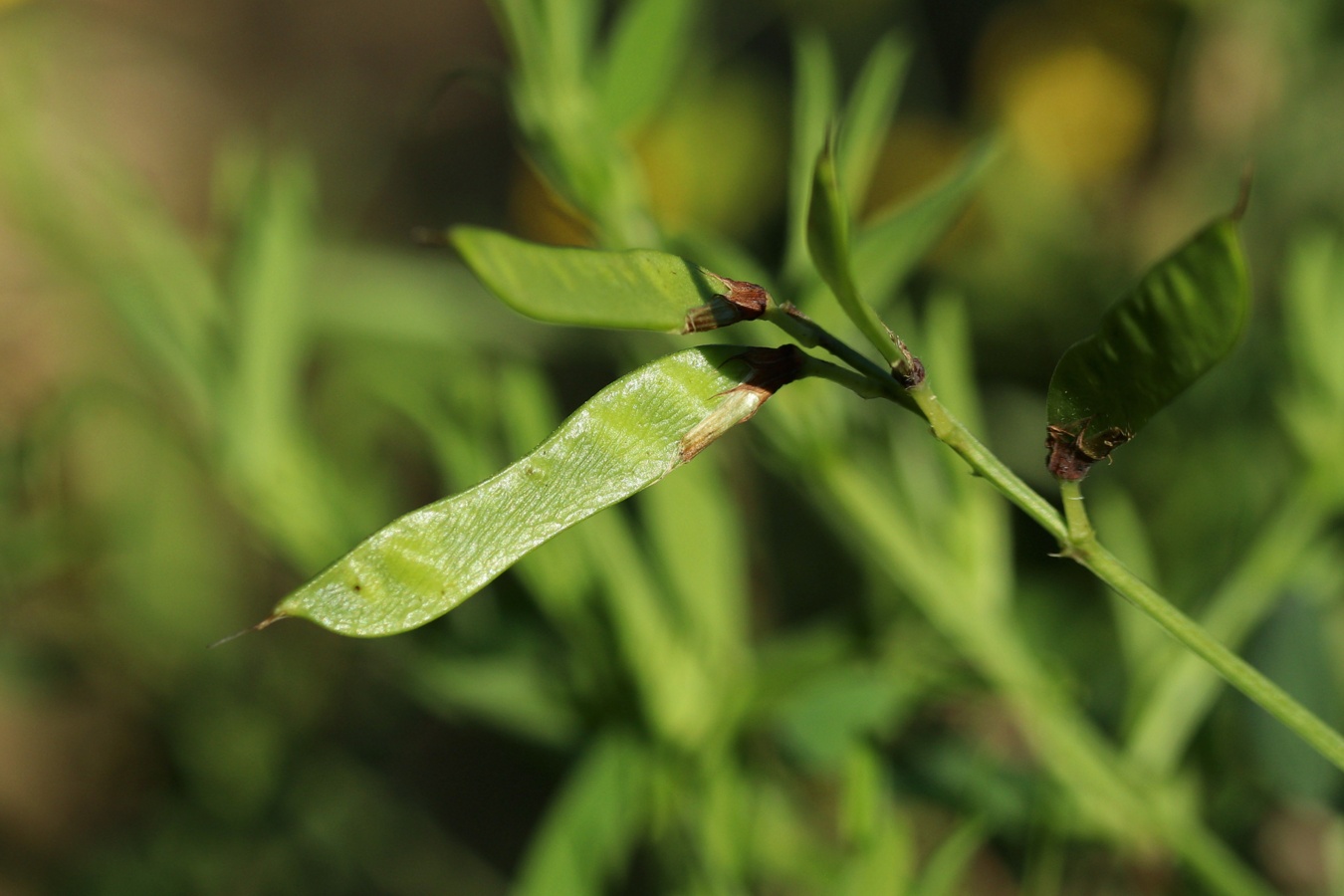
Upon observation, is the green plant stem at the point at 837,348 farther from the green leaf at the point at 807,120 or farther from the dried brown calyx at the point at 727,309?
the green leaf at the point at 807,120

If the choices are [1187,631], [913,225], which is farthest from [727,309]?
[913,225]

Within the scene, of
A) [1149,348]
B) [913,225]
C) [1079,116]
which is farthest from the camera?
[1079,116]

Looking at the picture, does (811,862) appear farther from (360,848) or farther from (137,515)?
(137,515)

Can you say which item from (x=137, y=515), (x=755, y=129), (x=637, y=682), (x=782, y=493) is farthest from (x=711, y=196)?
(x=637, y=682)

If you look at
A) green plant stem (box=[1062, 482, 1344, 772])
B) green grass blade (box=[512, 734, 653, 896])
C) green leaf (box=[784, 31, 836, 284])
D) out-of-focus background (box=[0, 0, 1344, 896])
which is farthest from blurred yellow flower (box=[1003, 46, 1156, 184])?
green plant stem (box=[1062, 482, 1344, 772])

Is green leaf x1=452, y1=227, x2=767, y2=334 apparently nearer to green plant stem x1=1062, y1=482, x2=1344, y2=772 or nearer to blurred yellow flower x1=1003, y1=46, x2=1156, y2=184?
green plant stem x1=1062, y1=482, x2=1344, y2=772

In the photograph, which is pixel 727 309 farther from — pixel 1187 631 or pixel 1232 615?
pixel 1232 615

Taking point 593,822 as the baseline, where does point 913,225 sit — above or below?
above
